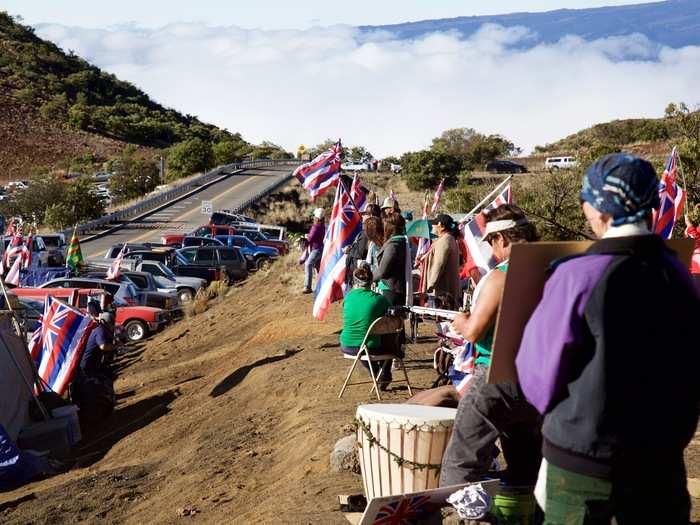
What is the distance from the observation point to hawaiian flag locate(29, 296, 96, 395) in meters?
13.6

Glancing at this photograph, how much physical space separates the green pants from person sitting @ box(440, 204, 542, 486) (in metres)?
1.27

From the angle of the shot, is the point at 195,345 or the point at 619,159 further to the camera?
the point at 195,345

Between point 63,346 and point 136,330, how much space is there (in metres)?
9.59

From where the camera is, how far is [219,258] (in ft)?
104

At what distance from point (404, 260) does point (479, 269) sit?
130 inches

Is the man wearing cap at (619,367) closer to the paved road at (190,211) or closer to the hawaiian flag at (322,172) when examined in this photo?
the hawaiian flag at (322,172)

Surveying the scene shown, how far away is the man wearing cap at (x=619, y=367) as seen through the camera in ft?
10.6

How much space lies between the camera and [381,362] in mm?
10133

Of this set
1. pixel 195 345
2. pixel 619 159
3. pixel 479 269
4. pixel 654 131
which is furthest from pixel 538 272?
pixel 654 131

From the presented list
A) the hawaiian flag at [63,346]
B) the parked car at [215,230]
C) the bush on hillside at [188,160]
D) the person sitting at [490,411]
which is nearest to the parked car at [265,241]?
the parked car at [215,230]

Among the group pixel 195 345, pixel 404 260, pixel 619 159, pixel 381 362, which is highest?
pixel 619 159

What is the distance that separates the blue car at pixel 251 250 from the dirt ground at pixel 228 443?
17.0m

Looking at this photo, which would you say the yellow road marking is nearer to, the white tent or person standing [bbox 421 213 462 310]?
the white tent

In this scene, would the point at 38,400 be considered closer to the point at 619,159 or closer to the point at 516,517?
the point at 516,517
